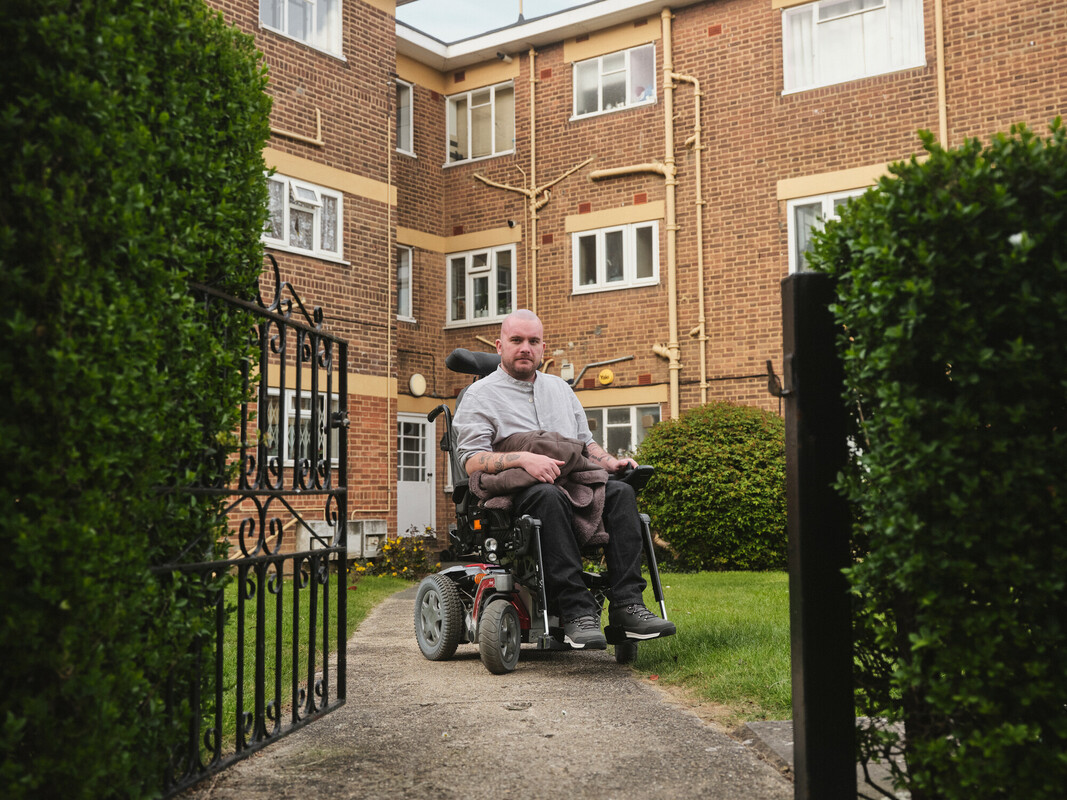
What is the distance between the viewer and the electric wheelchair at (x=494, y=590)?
17.7 ft

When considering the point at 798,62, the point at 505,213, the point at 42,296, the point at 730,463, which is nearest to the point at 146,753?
the point at 42,296

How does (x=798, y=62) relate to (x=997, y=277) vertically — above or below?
above

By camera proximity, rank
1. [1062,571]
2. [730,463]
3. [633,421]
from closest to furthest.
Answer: [1062,571] < [730,463] < [633,421]

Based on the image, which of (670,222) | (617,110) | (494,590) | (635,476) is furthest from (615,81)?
(494,590)

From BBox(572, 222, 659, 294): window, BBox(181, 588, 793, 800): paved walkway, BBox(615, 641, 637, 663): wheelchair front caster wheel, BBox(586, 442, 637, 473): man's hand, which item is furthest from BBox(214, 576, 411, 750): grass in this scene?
BBox(572, 222, 659, 294): window

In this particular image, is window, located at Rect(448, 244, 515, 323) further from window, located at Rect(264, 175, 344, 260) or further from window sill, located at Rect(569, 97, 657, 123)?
window, located at Rect(264, 175, 344, 260)

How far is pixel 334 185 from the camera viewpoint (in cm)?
1553

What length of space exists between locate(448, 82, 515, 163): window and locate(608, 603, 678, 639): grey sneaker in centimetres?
1419

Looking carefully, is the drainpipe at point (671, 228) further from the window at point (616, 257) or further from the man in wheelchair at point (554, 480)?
the man in wheelchair at point (554, 480)

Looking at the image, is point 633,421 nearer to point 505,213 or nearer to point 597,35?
point 505,213

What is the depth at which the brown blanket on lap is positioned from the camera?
5500 mm

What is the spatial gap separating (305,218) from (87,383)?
44.0 ft

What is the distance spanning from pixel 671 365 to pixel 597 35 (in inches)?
236

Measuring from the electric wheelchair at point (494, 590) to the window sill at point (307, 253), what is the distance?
8.81 metres
